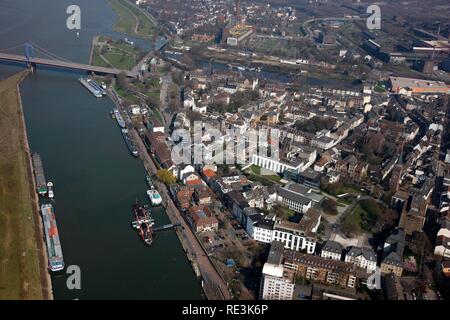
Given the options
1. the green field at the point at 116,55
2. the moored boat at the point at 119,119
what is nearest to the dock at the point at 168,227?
the moored boat at the point at 119,119

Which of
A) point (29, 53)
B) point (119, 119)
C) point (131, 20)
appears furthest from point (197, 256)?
point (131, 20)

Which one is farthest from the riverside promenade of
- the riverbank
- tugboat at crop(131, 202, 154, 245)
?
the riverbank

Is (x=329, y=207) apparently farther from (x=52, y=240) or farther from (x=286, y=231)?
(x=52, y=240)

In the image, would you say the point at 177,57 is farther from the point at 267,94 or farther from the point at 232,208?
the point at 232,208

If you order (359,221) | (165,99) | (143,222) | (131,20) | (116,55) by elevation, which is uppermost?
(131,20)
